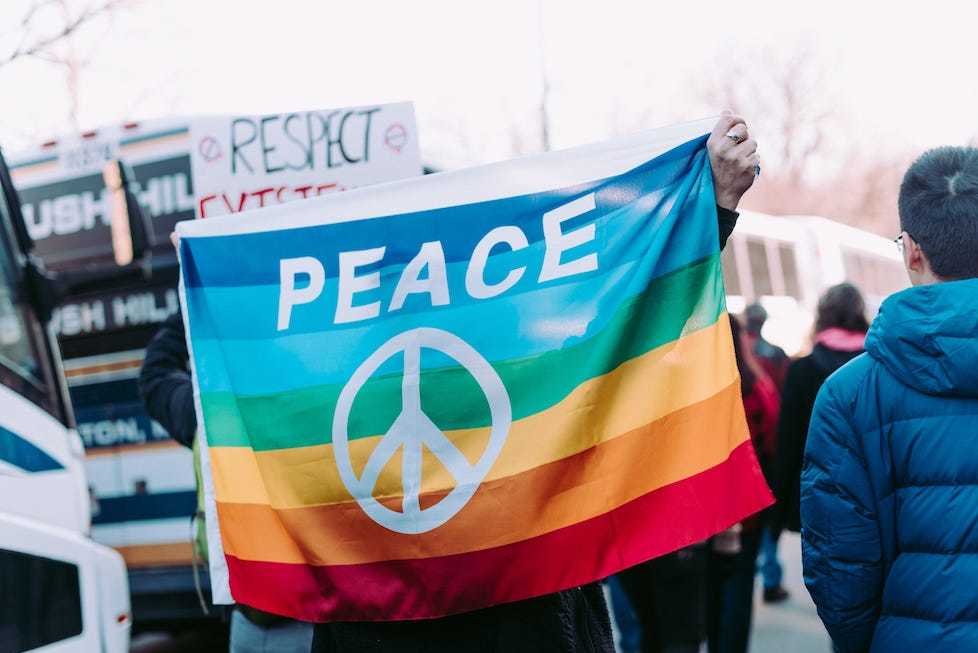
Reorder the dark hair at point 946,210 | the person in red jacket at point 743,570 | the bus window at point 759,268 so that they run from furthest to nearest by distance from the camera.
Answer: the bus window at point 759,268 → the person in red jacket at point 743,570 → the dark hair at point 946,210

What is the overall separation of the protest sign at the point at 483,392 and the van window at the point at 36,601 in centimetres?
85

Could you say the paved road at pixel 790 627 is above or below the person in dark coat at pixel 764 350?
below

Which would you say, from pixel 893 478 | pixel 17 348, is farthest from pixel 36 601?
pixel 893 478

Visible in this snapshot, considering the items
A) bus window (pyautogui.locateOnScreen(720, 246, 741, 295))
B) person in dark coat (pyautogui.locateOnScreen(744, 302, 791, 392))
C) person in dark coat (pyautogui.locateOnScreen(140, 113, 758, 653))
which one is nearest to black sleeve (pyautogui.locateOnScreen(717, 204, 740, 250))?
person in dark coat (pyautogui.locateOnScreen(140, 113, 758, 653))

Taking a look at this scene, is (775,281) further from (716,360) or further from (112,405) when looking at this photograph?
(716,360)

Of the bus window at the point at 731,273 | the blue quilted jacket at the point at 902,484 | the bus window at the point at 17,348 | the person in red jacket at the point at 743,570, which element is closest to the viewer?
the blue quilted jacket at the point at 902,484

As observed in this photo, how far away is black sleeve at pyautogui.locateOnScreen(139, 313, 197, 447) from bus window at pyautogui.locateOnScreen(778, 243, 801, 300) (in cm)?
1523

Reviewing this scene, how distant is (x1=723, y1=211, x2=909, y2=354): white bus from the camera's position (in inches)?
611

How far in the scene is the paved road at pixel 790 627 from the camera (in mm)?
6793

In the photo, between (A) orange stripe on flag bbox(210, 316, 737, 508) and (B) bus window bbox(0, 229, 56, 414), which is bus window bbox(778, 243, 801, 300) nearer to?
(B) bus window bbox(0, 229, 56, 414)

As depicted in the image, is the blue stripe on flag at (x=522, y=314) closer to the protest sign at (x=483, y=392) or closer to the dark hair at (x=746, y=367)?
the protest sign at (x=483, y=392)

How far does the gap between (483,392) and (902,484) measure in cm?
101

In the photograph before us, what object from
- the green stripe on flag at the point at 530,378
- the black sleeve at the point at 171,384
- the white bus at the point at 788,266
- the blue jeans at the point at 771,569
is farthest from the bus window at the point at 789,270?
the green stripe on flag at the point at 530,378

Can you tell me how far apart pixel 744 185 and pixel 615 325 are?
50 cm
